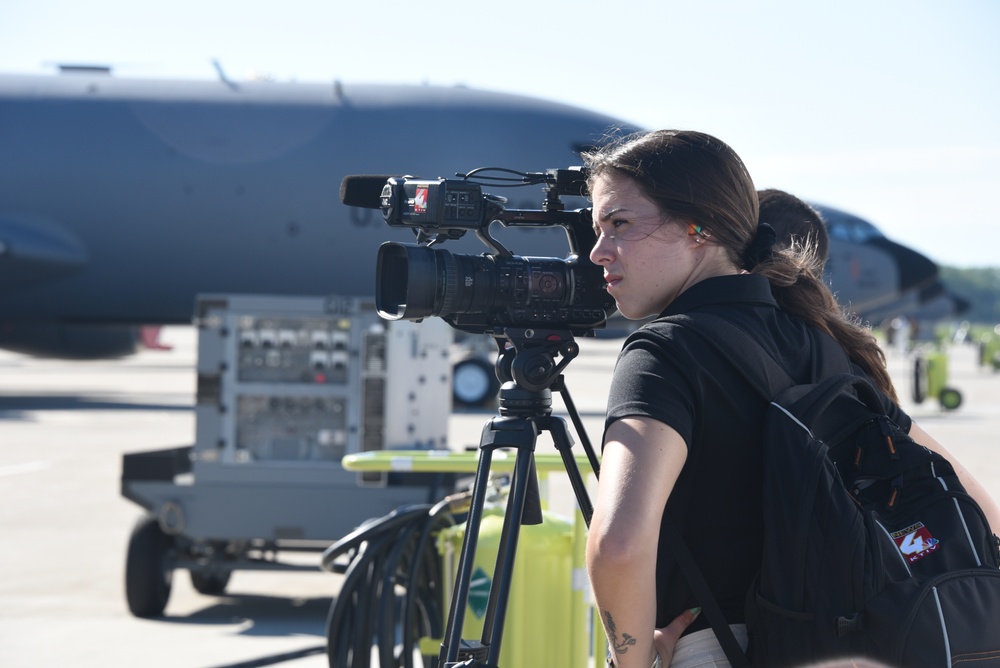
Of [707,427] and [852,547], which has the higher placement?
[707,427]

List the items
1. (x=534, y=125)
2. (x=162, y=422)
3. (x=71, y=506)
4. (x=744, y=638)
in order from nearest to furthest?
(x=744, y=638) < (x=71, y=506) < (x=534, y=125) < (x=162, y=422)

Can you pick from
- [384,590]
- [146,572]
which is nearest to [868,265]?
[146,572]

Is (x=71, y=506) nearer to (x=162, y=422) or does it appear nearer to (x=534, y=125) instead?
(x=162, y=422)

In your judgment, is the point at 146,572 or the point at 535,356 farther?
the point at 146,572

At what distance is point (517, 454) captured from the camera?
231 centimetres

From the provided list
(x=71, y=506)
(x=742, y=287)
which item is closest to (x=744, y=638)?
(x=742, y=287)

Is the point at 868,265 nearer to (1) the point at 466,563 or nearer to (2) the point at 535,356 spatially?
(2) the point at 535,356

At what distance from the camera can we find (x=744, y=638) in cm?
174

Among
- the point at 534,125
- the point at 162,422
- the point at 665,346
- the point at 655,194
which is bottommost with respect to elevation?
the point at 162,422

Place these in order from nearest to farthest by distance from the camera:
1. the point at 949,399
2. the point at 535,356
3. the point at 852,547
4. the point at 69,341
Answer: the point at 852,547
the point at 535,356
the point at 949,399
the point at 69,341

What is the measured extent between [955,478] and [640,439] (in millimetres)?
539

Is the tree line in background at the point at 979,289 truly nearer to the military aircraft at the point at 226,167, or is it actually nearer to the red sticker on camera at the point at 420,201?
the military aircraft at the point at 226,167

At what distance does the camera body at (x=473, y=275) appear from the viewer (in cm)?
236

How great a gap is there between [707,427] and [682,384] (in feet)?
0.30
